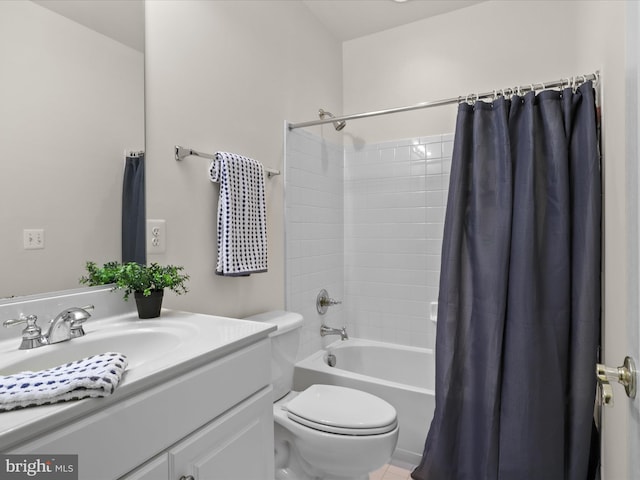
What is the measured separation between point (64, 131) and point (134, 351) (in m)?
0.70

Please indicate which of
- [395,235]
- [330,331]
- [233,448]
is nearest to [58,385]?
[233,448]

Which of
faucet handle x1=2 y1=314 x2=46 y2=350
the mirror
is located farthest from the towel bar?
faucet handle x1=2 y1=314 x2=46 y2=350

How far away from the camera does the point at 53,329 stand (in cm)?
99

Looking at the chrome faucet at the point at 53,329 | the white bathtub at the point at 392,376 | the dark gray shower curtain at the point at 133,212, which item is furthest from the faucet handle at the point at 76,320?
the white bathtub at the point at 392,376

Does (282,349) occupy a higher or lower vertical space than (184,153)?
lower

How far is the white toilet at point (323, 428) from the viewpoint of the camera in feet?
4.64

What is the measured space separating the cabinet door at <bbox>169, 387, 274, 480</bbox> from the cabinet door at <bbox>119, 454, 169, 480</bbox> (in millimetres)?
16

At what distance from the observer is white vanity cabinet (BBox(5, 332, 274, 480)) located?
0.68m

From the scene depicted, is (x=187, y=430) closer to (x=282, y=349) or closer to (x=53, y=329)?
(x=53, y=329)

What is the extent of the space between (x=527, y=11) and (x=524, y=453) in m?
2.38

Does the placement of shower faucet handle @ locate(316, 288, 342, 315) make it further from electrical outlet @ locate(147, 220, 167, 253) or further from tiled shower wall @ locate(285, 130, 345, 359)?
electrical outlet @ locate(147, 220, 167, 253)

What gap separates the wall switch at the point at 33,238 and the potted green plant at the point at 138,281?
0.52 ft

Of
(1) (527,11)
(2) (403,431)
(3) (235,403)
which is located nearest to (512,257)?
(2) (403,431)

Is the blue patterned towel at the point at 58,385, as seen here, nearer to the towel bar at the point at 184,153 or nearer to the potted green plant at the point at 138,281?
the potted green plant at the point at 138,281
